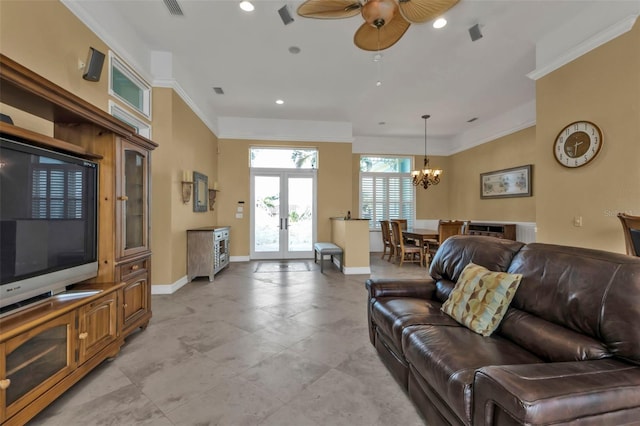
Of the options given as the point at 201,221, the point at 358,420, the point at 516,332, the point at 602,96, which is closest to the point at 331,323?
the point at 358,420

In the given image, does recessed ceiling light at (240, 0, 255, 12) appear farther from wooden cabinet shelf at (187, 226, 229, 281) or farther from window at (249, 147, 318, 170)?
window at (249, 147, 318, 170)

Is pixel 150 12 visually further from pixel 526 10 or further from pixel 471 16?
pixel 526 10

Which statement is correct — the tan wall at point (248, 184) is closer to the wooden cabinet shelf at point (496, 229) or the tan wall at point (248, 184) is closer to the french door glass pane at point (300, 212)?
the french door glass pane at point (300, 212)

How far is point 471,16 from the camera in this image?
3104mm

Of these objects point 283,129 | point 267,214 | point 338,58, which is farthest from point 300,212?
point 338,58

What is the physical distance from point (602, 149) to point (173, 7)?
16.8 feet

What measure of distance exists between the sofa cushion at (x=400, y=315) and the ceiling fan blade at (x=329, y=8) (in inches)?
97.0

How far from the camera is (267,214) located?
681 centimetres

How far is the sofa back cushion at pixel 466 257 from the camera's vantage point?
6.44 ft

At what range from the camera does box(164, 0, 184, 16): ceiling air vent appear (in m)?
2.95

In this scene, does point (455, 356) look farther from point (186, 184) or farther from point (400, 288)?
point (186, 184)

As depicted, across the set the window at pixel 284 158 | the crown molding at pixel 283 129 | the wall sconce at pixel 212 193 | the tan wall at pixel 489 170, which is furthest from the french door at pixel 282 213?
the tan wall at pixel 489 170

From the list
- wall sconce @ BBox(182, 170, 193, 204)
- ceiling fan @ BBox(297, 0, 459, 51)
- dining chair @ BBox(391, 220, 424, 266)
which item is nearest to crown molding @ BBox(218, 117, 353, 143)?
wall sconce @ BBox(182, 170, 193, 204)

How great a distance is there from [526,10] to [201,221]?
19.2 feet
